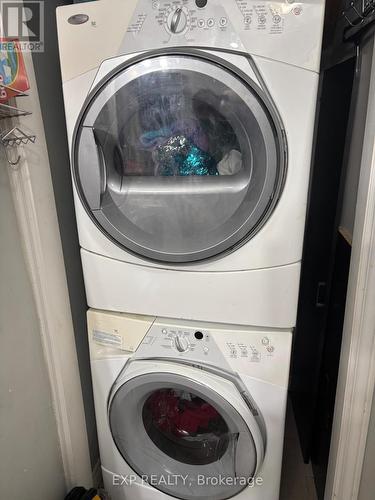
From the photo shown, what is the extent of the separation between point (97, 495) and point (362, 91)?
1.54m

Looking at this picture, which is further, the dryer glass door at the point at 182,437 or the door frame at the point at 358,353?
the dryer glass door at the point at 182,437

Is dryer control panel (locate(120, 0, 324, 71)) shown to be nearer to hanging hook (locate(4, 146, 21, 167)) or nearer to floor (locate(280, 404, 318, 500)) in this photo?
hanging hook (locate(4, 146, 21, 167))

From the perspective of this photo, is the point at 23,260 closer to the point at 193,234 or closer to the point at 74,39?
the point at 193,234

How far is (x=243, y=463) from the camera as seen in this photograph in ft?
3.58

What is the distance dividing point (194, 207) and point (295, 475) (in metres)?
1.25

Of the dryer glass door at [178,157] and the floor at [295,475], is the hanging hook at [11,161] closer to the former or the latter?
the dryer glass door at [178,157]

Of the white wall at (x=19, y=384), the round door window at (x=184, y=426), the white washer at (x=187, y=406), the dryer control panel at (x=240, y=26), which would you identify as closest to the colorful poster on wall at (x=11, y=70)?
the white wall at (x=19, y=384)

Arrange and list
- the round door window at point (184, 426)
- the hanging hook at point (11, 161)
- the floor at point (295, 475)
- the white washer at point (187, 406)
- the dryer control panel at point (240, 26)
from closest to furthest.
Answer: the dryer control panel at point (240, 26), the hanging hook at point (11, 161), the white washer at point (187, 406), the round door window at point (184, 426), the floor at point (295, 475)

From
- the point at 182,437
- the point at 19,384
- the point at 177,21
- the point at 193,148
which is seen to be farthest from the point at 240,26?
the point at 182,437

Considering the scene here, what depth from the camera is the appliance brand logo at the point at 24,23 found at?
0.85 meters

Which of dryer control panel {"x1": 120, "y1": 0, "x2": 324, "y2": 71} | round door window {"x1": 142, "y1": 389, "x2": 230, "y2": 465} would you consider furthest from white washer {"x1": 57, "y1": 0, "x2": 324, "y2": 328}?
round door window {"x1": 142, "y1": 389, "x2": 230, "y2": 465}

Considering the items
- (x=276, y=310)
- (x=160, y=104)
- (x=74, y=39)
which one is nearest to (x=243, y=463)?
(x=276, y=310)

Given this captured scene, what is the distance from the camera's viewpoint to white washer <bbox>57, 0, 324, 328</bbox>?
0.82m

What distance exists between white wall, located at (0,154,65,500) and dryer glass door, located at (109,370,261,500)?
0.22 meters
